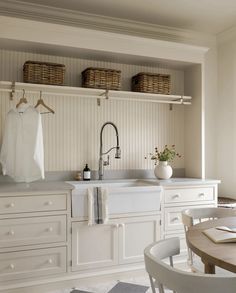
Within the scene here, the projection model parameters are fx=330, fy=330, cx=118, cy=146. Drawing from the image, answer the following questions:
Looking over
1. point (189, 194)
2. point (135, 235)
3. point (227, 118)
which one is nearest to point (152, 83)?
point (227, 118)

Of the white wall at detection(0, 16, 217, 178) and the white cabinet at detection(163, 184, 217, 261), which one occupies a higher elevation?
the white wall at detection(0, 16, 217, 178)

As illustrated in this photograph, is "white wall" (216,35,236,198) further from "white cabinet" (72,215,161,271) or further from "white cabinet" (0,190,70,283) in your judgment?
"white cabinet" (0,190,70,283)

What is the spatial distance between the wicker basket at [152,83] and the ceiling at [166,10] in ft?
2.15

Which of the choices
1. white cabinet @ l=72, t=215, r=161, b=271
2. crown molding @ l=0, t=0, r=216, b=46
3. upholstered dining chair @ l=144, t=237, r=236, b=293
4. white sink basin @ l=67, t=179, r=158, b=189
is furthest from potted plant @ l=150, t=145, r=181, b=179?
upholstered dining chair @ l=144, t=237, r=236, b=293

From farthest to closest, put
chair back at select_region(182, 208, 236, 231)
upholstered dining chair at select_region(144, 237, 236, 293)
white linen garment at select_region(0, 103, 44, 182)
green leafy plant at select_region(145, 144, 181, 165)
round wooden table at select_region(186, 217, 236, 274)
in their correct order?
green leafy plant at select_region(145, 144, 181, 165) → white linen garment at select_region(0, 103, 44, 182) → chair back at select_region(182, 208, 236, 231) → round wooden table at select_region(186, 217, 236, 274) → upholstered dining chair at select_region(144, 237, 236, 293)

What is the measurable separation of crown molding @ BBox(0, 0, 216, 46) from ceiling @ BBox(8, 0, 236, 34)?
0.07m

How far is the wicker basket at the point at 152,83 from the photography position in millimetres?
3479

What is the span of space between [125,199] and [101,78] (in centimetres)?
122

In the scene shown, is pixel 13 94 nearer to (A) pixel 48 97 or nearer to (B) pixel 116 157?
(A) pixel 48 97

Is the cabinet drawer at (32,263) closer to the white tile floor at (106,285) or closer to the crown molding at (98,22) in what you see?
the white tile floor at (106,285)

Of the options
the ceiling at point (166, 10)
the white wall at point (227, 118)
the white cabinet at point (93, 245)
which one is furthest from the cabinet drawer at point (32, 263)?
the ceiling at point (166, 10)

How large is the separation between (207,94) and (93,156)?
165 cm

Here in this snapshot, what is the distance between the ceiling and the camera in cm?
329

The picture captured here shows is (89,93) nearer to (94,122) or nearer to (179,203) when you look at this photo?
(94,122)
